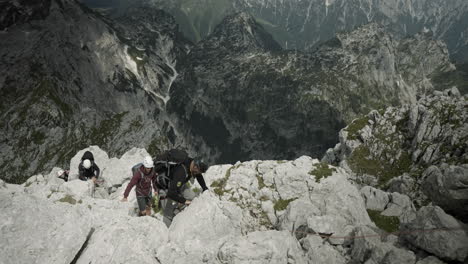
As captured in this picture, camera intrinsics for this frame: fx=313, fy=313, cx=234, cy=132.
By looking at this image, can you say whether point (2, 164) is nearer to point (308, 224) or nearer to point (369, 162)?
point (369, 162)

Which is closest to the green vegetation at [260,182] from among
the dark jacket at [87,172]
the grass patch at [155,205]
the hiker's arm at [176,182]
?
the grass patch at [155,205]

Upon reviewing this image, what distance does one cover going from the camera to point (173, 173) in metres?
20.5

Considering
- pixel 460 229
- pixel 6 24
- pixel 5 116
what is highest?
pixel 460 229

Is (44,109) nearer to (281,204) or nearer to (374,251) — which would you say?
(281,204)

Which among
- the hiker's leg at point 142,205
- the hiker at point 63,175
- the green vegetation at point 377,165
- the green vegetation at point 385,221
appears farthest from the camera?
the green vegetation at point 377,165

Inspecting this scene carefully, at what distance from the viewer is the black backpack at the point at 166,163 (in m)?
20.2

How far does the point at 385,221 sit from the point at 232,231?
1376 centimetres

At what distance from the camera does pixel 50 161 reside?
142125mm

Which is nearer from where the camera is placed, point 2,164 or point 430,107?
point 430,107

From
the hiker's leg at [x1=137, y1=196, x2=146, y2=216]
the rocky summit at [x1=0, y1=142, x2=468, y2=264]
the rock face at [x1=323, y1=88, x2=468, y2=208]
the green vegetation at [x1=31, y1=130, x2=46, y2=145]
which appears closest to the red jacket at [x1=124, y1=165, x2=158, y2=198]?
the hiker's leg at [x1=137, y1=196, x2=146, y2=216]

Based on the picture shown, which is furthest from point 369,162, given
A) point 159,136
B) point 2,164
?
point 2,164

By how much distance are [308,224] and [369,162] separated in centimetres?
7704

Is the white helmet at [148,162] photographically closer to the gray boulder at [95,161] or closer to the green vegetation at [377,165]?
the gray boulder at [95,161]

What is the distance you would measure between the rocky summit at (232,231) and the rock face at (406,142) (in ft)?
116
